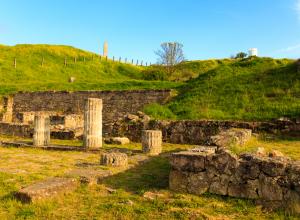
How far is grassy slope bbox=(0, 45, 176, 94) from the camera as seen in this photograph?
1309 inches

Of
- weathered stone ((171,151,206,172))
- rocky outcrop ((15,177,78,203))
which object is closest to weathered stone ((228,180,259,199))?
weathered stone ((171,151,206,172))

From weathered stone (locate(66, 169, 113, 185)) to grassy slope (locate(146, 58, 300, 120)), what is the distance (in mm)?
9671

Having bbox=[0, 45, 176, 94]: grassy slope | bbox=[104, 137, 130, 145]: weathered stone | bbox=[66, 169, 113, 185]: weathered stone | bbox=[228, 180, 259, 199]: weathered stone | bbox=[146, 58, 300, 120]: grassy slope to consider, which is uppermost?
bbox=[0, 45, 176, 94]: grassy slope

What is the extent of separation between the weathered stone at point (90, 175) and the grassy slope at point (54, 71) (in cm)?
2178

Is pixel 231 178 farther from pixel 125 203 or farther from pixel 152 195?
pixel 125 203

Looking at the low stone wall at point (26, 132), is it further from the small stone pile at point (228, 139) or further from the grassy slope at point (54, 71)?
the grassy slope at point (54, 71)

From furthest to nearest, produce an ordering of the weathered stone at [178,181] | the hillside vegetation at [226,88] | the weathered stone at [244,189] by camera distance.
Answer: the hillside vegetation at [226,88] < the weathered stone at [178,181] < the weathered stone at [244,189]

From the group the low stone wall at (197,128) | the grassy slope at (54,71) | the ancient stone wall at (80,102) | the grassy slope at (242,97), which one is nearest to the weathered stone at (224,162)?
the low stone wall at (197,128)

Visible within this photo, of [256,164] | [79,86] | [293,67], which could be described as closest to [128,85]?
[79,86]

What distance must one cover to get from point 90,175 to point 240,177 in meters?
3.60

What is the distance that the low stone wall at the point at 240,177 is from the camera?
5914 millimetres

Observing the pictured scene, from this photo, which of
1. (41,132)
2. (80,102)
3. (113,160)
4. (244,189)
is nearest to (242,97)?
(41,132)

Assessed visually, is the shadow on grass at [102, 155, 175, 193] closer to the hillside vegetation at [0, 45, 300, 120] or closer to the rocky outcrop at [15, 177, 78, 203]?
the rocky outcrop at [15, 177, 78, 203]

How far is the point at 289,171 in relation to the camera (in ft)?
19.4
